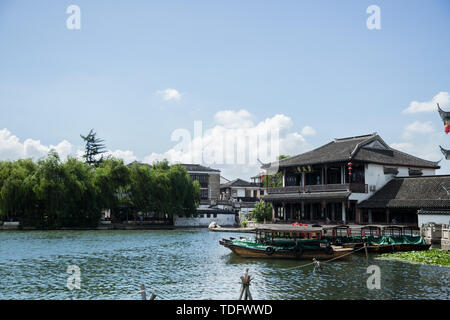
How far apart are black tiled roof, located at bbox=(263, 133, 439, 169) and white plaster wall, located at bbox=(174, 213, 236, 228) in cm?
1658

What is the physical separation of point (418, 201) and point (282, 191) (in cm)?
1365

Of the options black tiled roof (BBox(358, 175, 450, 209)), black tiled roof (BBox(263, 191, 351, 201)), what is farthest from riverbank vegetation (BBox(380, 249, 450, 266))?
black tiled roof (BBox(263, 191, 351, 201))

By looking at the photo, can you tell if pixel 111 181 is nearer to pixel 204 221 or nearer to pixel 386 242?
pixel 204 221

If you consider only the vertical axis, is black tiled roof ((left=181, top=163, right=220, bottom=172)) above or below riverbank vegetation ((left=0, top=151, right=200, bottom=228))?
above

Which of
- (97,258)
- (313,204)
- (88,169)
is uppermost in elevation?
(88,169)

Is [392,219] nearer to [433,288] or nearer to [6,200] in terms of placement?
[433,288]

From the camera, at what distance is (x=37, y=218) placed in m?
44.6

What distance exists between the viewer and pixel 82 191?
45.1 metres

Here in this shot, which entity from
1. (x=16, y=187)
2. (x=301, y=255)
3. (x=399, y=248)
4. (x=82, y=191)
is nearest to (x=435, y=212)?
(x=399, y=248)

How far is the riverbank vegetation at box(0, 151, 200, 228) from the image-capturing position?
4291 centimetres

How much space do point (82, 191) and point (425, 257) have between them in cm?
3408

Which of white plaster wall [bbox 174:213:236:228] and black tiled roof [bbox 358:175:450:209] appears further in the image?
white plaster wall [bbox 174:213:236:228]
